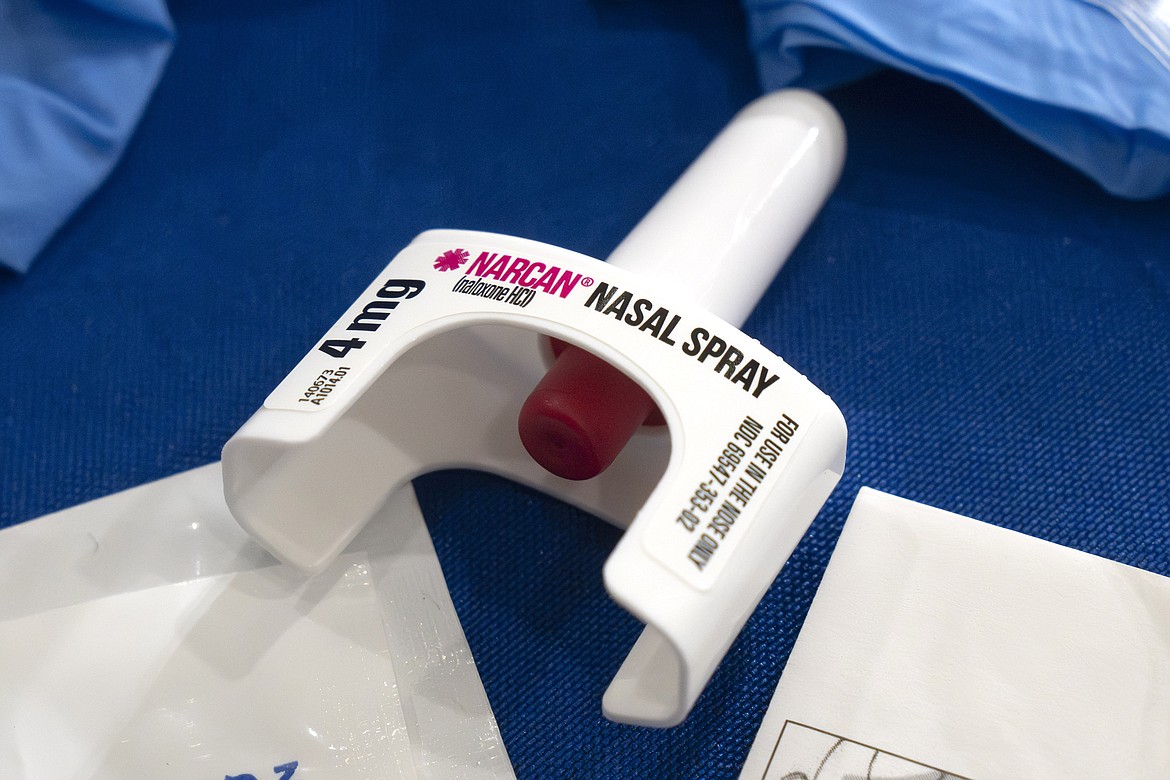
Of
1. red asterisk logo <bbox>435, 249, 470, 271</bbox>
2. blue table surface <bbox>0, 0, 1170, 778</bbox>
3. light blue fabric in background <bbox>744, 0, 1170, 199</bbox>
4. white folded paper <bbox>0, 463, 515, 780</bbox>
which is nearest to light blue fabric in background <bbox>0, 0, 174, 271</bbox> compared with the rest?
blue table surface <bbox>0, 0, 1170, 778</bbox>

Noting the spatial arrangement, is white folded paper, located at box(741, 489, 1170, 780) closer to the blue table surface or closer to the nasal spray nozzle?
the blue table surface

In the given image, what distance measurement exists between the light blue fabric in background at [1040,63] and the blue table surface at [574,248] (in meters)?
0.04

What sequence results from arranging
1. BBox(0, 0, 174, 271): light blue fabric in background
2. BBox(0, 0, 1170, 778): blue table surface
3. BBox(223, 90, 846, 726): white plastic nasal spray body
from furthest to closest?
1. BBox(0, 0, 174, 271): light blue fabric in background
2. BBox(0, 0, 1170, 778): blue table surface
3. BBox(223, 90, 846, 726): white plastic nasal spray body

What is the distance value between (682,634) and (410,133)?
0.48m

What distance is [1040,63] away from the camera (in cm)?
61

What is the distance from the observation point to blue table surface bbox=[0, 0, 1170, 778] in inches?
20.5

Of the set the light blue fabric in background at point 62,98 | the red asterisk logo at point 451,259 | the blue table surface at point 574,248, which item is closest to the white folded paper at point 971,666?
the blue table surface at point 574,248

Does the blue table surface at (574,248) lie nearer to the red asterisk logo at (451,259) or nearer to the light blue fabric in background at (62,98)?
the light blue fabric in background at (62,98)

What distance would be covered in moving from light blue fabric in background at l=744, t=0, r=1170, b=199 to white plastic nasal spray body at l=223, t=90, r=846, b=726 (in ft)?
0.26

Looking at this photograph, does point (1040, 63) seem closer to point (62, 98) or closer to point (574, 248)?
point (574, 248)

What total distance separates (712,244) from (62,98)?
484 mm

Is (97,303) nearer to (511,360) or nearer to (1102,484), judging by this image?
(511,360)

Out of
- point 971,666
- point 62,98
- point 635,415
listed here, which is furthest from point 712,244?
point 62,98

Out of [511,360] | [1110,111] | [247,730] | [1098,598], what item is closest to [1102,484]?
[1098,598]
